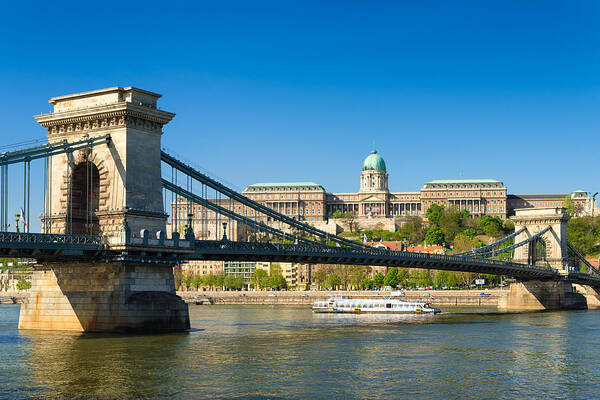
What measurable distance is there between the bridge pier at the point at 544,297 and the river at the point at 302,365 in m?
36.3

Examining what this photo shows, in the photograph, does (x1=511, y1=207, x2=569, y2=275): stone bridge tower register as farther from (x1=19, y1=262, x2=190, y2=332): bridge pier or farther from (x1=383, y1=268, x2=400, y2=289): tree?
(x1=19, y1=262, x2=190, y2=332): bridge pier

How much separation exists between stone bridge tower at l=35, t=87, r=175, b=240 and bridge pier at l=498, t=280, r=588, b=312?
5686cm

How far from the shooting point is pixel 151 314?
49625 millimetres

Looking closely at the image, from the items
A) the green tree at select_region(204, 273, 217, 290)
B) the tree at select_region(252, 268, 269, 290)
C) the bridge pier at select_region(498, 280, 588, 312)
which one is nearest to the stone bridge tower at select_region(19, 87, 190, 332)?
the bridge pier at select_region(498, 280, 588, 312)

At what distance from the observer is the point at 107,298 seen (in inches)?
1953

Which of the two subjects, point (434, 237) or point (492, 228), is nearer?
point (492, 228)

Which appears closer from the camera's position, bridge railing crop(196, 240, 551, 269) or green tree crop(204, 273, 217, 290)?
bridge railing crop(196, 240, 551, 269)

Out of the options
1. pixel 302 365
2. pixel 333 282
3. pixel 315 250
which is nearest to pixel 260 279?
pixel 333 282

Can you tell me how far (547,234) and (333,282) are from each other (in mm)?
59166

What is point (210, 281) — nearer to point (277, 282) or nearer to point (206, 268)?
point (277, 282)

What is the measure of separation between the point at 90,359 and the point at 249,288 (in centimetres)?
13260

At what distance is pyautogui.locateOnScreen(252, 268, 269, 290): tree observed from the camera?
547 feet

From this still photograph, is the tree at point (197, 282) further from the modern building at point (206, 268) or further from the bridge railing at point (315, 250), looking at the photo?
the bridge railing at point (315, 250)

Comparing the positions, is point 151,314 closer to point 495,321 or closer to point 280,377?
point 280,377
